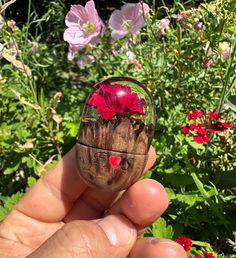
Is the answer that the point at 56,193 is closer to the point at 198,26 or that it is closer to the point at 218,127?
the point at 218,127

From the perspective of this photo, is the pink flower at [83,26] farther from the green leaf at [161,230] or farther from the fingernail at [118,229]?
the fingernail at [118,229]

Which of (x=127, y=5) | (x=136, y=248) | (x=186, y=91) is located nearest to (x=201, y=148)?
(x=186, y=91)

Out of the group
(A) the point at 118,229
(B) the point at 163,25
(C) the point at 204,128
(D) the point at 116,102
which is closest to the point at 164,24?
(B) the point at 163,25

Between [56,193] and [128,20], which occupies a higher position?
[128,20]

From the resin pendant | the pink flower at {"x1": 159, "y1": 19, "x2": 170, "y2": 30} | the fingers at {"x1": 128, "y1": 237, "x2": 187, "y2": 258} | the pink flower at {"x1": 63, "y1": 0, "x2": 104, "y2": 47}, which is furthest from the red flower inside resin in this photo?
the pink flower at {"x1": 159, "y1": 19, "x2": 170, "y2": 30}

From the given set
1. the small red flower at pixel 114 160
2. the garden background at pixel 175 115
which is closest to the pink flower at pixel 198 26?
the garden background at pixel 175 115

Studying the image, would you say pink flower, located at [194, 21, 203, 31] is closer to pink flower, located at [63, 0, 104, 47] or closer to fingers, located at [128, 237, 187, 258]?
pink flower, located at [63, 0, 104, 47]
